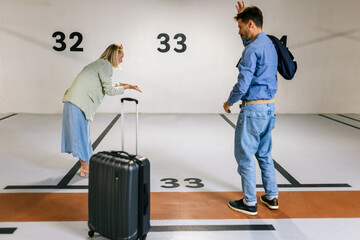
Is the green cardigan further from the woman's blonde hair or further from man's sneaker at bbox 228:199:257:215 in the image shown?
man's sneaker at bbox 228:199:257:215

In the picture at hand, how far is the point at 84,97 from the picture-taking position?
A: 3422 millimetres

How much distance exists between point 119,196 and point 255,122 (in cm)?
118

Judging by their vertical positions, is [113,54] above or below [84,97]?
above

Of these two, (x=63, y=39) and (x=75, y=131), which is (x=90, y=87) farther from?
(x=63, y=39)

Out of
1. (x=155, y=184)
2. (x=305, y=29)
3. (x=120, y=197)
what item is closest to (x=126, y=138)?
(x=155, y=184)

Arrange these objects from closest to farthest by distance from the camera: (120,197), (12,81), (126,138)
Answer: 1. (120,197)
2. (126,138)
3. (12,81)

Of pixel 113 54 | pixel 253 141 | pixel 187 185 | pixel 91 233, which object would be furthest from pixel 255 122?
pixel 113 54

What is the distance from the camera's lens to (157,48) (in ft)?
24.5

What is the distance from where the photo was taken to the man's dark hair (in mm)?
2659

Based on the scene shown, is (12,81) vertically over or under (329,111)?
over

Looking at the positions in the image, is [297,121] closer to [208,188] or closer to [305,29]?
[305,29]

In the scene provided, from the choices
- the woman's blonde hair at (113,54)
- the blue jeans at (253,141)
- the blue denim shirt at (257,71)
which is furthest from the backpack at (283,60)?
the woman's blonde hair at (113,54)

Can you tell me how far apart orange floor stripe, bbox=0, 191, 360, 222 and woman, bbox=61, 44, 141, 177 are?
0.54 m

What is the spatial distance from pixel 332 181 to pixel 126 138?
292 centimetres
